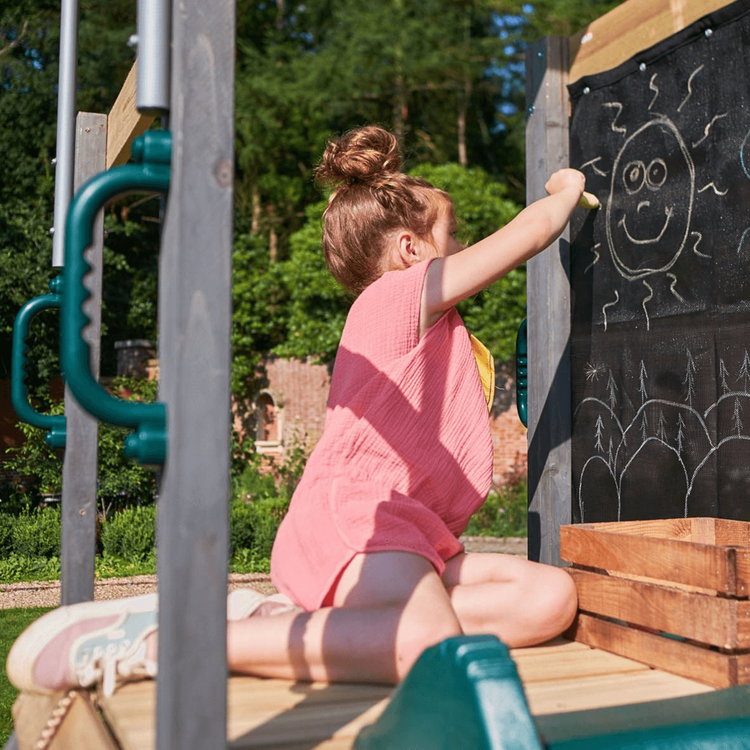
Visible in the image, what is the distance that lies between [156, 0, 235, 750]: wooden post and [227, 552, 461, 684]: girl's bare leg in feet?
1.71

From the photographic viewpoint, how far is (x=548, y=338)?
3.03 meters

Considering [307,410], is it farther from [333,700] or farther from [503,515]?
[333,700]

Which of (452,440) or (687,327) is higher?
(687,327)

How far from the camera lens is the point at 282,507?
9117 mm

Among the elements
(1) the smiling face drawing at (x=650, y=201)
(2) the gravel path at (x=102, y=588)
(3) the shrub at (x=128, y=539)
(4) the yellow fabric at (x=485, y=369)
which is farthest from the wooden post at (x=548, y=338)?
(3) the shrub at (x=128, y=539)

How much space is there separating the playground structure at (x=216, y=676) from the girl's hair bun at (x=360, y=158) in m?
1.06

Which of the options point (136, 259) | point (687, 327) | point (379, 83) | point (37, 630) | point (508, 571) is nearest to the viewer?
point (37, 630)

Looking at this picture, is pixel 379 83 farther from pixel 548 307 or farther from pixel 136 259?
pixel 548 307

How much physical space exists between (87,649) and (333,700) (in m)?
0.45

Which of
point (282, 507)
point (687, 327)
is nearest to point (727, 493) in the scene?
point (687, 327)

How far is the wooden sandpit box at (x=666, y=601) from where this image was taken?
1.63 meters

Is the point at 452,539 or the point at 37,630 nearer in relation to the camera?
the point at 37,630

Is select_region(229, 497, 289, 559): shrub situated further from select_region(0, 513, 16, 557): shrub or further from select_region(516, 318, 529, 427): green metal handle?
select_region(516, 318, 529, 427): green metal handle

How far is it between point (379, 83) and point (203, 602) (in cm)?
1634
